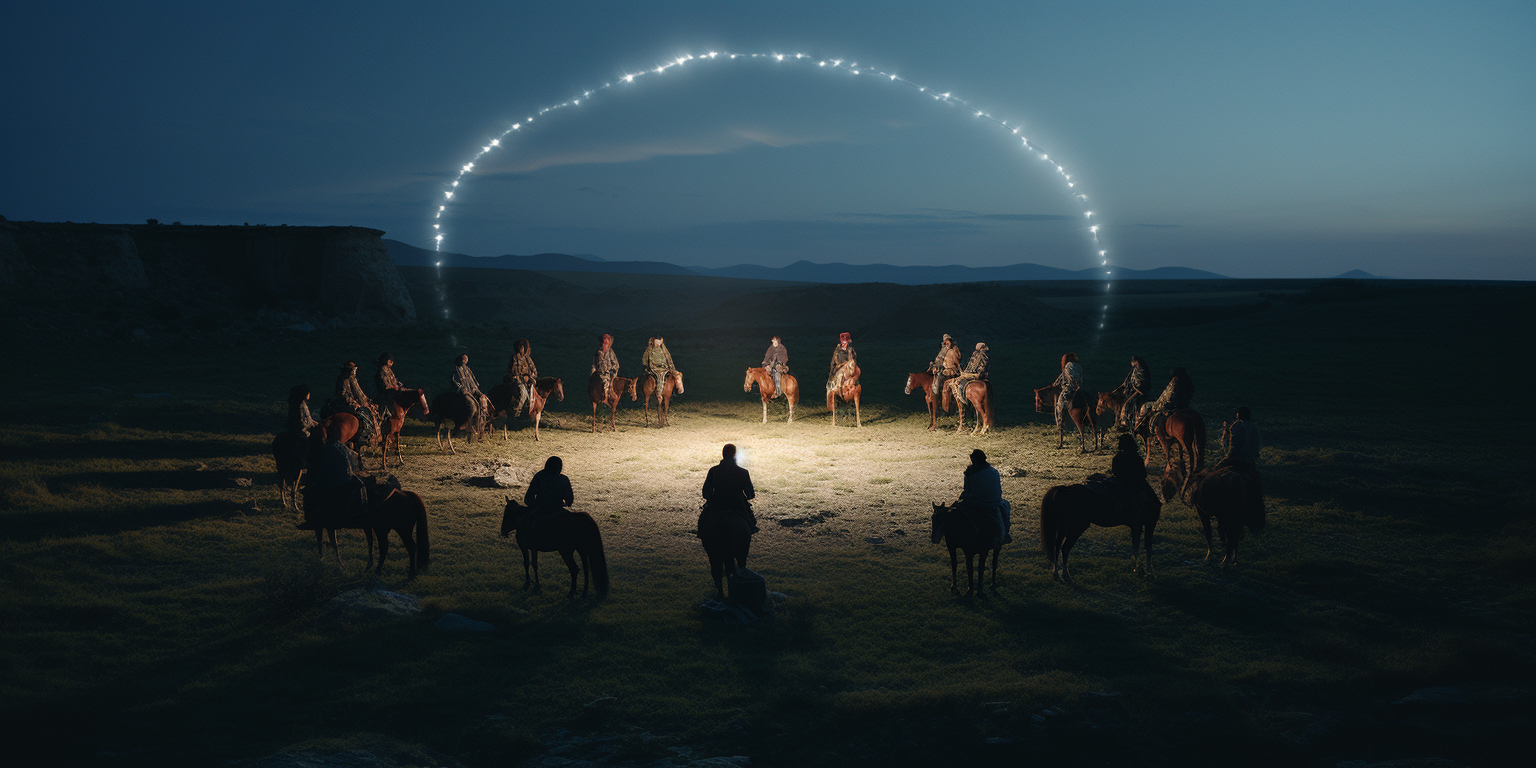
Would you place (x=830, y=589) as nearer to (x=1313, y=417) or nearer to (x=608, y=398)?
(x=608, y=398)

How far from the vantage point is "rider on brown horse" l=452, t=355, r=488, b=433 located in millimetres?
17705

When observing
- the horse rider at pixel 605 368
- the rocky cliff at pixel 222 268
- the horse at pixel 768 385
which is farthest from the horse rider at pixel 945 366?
the rocky cliff at pixel 222 268

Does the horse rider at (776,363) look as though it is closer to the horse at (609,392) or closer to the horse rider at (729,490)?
the horse at (609,392)

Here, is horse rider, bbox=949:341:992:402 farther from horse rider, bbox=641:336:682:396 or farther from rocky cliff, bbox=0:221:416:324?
rocky cliff, bbox=0:221:416:324

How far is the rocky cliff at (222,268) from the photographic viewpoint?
3881cm

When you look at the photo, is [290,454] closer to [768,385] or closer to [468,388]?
[468,388]

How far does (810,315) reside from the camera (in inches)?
2763

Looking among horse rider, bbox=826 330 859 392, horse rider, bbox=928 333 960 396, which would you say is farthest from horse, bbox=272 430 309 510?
horse rider, bbox=928 333 960 396

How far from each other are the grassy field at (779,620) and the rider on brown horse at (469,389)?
863 millimetres

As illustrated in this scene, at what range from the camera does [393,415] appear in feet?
53.8

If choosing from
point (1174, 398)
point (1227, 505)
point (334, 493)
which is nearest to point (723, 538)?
point (334, 493)

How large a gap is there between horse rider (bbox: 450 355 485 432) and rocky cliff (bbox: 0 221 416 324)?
1145 inches

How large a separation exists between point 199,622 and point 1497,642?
476 inches

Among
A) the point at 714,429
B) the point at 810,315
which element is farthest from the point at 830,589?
the point at 810,315
